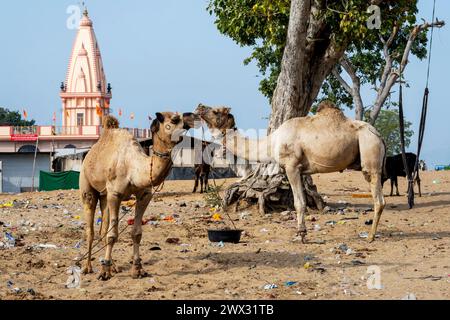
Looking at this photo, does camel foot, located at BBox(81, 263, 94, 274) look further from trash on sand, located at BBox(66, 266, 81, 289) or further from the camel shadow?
the camel shadow

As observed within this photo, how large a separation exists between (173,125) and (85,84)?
204 ft

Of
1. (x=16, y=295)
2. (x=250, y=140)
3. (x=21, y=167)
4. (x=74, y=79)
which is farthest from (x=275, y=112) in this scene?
(x=74, y=79)

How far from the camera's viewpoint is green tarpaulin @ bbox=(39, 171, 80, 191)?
32.0 meters

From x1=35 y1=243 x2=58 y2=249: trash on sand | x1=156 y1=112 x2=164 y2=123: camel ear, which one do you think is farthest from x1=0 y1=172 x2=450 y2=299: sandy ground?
x1=156 y1=112 x2=164 y2=123: camel ear

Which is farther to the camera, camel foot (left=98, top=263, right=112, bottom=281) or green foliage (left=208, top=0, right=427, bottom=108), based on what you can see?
green foliage (left=208, top=0, right=427, bottom=108)

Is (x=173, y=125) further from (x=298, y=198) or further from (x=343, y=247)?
(x=298, y=198)

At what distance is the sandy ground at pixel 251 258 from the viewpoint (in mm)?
8086

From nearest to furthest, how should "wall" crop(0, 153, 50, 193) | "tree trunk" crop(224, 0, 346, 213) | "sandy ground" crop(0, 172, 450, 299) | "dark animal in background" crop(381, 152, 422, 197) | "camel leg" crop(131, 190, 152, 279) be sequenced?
"sandy ground" crop(0, 172, 450, 299) < "camel leg" crop(131, 190, 152, 279) < "tree trunk" crop(224, 0, 346, 213) < "dark animal in background" crop(381, 152, 422, 197) < "wall" crop(0, 153, 50, 193)

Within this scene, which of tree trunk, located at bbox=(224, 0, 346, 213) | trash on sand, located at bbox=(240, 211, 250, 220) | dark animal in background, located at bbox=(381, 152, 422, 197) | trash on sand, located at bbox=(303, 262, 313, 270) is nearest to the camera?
trash on sand, located at bbox=(303, 262, 313, 270)

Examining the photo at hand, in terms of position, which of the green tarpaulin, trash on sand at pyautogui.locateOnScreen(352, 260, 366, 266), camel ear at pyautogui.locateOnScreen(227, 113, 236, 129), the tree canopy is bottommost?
trash on sand at pyautogui.locateOnScreen(352, 260, 366, 266)

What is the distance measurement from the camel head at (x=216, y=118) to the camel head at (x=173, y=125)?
3.57 m

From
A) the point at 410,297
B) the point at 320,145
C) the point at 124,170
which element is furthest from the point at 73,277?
the point at 320,145

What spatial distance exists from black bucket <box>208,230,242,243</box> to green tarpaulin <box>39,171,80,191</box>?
20765 mm

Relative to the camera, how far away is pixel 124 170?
8.78m
